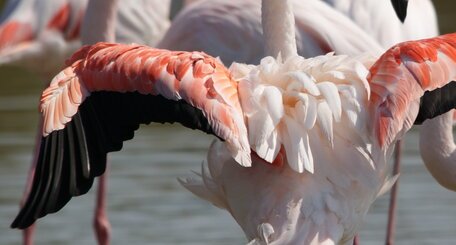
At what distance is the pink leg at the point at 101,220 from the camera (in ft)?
21.4

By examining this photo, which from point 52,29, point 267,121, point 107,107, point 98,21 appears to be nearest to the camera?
point 267,121

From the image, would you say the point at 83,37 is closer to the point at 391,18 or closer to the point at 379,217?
the point at 391,18

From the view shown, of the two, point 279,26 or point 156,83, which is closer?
point 156,83

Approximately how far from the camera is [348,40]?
19.2ft

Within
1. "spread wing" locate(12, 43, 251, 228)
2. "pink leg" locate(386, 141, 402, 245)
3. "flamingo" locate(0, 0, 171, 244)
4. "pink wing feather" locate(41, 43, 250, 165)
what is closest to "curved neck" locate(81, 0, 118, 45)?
"flamingo" locate(0, 0, 171, 244)

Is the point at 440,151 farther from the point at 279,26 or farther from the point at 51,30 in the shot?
the point at 51,30

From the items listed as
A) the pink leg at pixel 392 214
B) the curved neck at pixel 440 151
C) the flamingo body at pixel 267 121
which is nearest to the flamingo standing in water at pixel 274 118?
the flamingo body at pixel 267 121

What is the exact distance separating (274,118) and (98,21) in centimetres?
220

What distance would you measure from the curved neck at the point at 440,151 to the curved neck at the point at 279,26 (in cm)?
126

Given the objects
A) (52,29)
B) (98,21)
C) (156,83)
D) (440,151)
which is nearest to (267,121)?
(156,83)

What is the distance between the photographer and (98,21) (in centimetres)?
579

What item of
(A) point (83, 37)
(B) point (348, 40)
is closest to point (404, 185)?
(B) point (348, 40)

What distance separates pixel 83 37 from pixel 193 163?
92.8 inches

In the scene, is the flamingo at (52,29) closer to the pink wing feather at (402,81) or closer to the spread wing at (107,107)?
the spread wing at (107,107)
